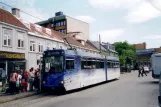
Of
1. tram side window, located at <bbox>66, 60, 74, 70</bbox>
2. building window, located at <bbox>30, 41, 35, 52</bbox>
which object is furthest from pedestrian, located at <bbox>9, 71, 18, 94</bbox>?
building window, located at <bbox>30, 41, 35, 52</bbox>

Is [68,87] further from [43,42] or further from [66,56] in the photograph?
[43,42]

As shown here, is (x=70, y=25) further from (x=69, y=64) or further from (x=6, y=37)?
(x=69, y=64)

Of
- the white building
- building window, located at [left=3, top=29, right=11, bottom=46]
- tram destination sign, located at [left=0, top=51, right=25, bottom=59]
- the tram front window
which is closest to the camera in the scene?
the tram front window

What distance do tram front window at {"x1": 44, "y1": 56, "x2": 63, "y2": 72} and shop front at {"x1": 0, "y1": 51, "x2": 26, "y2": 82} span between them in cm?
956

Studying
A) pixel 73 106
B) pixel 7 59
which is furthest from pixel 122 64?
pixel 73 106

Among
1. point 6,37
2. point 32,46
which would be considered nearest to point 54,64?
point 6,37

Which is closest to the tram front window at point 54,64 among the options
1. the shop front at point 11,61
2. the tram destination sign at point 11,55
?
the shop front at point 11,61

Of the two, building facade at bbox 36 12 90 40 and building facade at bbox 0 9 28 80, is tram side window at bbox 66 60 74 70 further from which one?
building facade at bbox 36 12 90 40

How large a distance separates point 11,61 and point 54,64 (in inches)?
490

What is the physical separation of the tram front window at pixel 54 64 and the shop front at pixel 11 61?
9.56 metres

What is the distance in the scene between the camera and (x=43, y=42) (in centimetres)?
3341

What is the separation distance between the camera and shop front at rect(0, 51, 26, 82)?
24.6 meters

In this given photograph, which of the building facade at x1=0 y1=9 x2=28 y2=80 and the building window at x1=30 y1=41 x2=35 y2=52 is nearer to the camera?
the building facade at x1=0 y1=9 x2=28 y2=80

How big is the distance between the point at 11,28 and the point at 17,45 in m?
2.31
